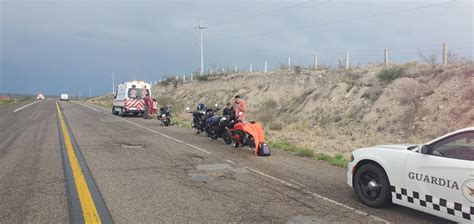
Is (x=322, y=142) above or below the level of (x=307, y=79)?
below

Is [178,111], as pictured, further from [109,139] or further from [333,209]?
[333,209]

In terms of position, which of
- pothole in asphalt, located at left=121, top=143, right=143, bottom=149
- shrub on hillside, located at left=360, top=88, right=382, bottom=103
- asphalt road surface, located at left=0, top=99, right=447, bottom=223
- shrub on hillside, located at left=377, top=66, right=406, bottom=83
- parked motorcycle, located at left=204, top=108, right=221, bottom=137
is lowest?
asphalt road surface, located at left=0, top=99, right=447, bottom=223

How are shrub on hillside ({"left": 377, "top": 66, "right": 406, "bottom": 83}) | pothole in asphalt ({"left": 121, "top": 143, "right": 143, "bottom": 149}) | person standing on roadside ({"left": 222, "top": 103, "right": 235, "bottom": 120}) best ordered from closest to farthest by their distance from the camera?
pothole in asphalt ({"left": 121, "top": 143, "right": 143, "bottom": 149}) → person standing on roadside ({"left": 222, "top": 103, "right": 235, "bottom": 120}) → shrub on hillside ({"left": 377, "top": 66, "right": 406, "bottom": 83})

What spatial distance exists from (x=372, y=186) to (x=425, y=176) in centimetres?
104

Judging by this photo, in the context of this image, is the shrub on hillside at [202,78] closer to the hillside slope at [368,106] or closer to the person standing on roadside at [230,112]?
the hillside slope at [368,106]

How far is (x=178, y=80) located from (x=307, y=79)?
3747cm

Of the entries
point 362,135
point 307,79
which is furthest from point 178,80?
point 362,135

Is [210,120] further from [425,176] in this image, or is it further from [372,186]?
[425,176]

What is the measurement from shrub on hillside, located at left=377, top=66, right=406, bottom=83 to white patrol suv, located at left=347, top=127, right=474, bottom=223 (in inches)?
687

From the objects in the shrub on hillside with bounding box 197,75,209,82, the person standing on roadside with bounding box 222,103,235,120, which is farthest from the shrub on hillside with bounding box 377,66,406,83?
the shrub on hillside with bounding box 197,75,209,82

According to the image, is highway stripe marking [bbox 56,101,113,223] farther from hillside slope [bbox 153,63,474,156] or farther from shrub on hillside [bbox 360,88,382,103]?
shrub on hillside [bbox 360,88,382,103]

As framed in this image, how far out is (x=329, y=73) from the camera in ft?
104

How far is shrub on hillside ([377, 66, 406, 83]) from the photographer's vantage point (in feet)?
75.1

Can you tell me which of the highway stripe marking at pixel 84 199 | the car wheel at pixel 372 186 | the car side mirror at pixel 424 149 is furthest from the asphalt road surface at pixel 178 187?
the car side mirror at pixel 424 149
